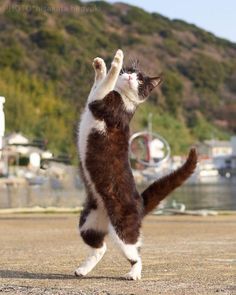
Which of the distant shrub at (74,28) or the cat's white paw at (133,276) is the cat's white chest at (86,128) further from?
the distant shrub at (74,28)

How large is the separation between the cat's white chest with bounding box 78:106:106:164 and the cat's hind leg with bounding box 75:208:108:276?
18.7 inches

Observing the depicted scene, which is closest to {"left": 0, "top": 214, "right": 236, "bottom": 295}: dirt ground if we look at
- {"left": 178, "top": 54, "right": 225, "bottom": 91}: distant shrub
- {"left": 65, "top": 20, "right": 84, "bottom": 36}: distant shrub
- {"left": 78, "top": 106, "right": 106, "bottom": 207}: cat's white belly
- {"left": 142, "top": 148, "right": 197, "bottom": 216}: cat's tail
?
{"left": 142, "top": 148, "right": 197, "bottom": 216}: cat's tail

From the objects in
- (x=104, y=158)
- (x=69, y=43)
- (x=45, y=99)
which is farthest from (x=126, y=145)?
(x=69, y=43)

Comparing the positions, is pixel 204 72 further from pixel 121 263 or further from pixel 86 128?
pixel 86 128

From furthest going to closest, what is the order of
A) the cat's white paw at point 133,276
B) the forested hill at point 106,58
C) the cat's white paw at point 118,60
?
the forested hill at point 106,58 < the cat's white paw at point 133,276 < the cat's white paw at point 118,60

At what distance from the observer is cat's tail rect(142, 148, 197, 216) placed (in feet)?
25.3

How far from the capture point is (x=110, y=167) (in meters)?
7.19

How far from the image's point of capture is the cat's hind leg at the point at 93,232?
7367 millimetres

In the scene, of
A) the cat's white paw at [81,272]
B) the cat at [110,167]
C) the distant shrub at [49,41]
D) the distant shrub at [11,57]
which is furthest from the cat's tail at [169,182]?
the distant shrub at [49,41]

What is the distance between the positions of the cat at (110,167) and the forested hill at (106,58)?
93560 millimetres

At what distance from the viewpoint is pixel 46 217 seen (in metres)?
20.2

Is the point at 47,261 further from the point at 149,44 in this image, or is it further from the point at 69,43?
the point at 149,44

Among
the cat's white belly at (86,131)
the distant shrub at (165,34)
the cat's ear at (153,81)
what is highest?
the distant shrub at (165,34)

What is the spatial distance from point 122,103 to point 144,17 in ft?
590
